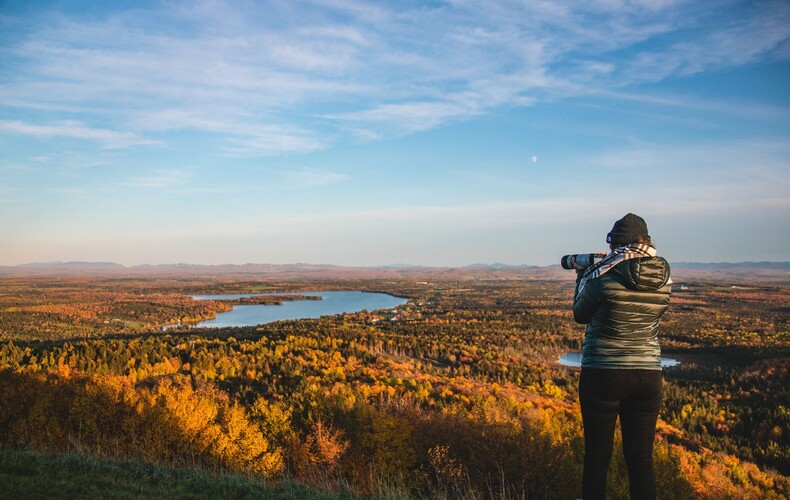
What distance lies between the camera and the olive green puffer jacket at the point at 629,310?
3844mm

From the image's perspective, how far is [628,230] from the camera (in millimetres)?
4051

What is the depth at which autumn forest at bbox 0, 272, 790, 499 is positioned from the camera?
14086 millimetres

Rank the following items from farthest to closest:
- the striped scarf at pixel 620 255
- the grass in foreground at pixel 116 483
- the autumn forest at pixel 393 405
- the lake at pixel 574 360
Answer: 1. the lake at pixel 574 360
2. the autumn forest at pixel 393 405
3. the grass in foreground at pixel 116 483
4. the striped scarf at pixel 620 255

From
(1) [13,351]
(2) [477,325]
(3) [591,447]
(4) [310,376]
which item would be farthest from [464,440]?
(2) [477,325]

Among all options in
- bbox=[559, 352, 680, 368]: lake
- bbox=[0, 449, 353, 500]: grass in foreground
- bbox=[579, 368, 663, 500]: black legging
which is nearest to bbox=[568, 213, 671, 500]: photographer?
bbox=[579, 368, 663, 500]: black legging

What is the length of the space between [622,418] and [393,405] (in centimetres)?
2412

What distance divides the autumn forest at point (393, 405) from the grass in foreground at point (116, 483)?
1.16 metres

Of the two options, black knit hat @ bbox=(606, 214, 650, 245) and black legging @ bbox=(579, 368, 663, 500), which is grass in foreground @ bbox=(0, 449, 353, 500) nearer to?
black legging @ bbox=(579, 368, 663, 500)

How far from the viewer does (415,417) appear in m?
22.0

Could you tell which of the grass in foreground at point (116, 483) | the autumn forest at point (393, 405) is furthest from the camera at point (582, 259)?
the grass in foreground at point (116, 483)

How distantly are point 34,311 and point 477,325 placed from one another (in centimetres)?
9184

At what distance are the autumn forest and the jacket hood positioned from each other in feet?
15.5

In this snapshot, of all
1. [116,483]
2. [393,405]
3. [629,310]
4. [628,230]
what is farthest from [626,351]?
[393,405]

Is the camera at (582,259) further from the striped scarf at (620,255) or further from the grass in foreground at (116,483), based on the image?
the grass in foreground at (116,483)
